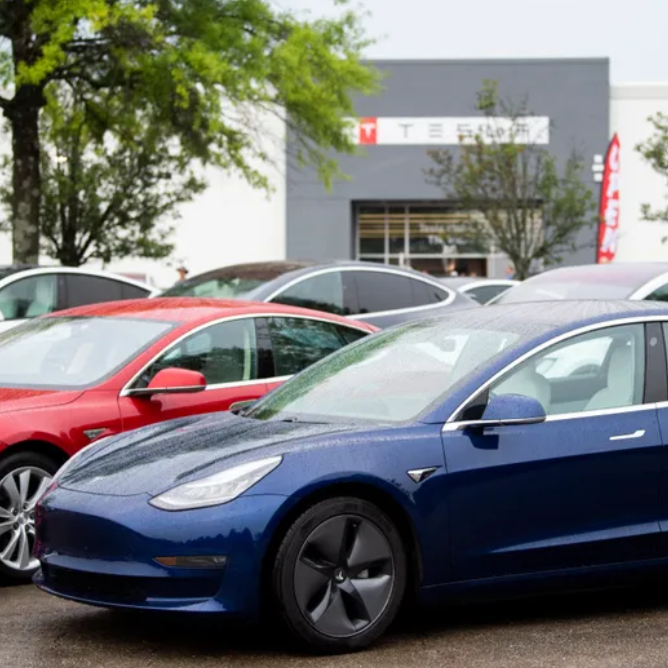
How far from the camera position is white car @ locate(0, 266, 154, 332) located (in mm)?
13992

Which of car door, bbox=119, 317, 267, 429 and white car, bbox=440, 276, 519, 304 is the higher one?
car door, bbox=119, 317, 267, 429

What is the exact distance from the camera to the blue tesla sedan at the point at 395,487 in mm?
5512

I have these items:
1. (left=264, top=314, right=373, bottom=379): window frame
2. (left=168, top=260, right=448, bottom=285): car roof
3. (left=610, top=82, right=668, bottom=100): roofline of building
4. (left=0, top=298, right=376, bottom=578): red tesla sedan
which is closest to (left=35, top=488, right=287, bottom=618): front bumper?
(left=0, top=298, right=376, bottom=578): red tesla sedan

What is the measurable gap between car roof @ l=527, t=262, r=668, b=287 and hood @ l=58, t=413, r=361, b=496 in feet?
21.1

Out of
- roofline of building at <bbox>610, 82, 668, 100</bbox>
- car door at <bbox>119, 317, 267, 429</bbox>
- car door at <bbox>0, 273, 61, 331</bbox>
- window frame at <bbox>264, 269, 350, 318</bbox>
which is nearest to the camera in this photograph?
car door at <bbox>119, 317, 267, 429</bbox>

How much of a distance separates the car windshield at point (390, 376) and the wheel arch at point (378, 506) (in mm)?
401

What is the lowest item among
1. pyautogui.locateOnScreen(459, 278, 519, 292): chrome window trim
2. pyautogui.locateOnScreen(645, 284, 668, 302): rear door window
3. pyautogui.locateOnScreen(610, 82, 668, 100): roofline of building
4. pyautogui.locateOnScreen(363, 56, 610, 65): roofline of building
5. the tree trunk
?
pyautogui.locateOnScreen(459, 278, 519, 292): chrome window trim

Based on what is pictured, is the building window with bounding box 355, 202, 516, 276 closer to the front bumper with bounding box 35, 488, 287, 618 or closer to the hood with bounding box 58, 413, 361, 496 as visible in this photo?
the hood with bounding box 58, 413, 361, 496

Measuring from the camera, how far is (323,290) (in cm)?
1356

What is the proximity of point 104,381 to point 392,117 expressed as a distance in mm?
38400

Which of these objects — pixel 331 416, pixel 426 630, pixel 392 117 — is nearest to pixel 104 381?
pixel 331 416

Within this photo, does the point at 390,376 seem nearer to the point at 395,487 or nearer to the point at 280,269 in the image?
the point at 395,487

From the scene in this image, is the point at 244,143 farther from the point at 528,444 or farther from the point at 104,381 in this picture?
the point at 528,444

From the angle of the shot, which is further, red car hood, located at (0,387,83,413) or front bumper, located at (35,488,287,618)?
red car hood, located at (0,387,83,413)
